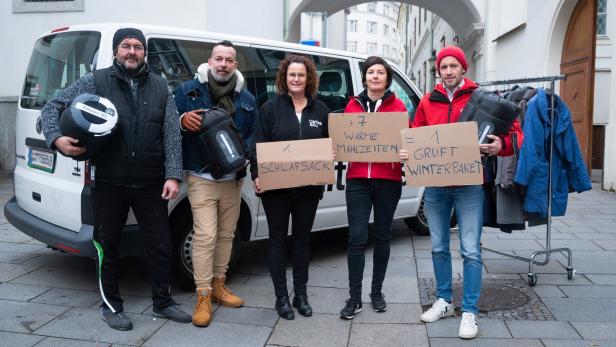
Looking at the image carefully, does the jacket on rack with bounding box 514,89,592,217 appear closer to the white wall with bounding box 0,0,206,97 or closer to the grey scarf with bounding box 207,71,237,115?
the grey scarf with bounding box 207,71,237,115

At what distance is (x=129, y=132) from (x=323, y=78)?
2.17 m

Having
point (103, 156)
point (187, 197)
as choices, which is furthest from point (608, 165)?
point (103, 156)

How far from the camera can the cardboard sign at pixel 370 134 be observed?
3.92 meters

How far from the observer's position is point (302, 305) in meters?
4.17

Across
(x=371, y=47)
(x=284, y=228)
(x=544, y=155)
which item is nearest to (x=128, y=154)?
(x=284, y=228)

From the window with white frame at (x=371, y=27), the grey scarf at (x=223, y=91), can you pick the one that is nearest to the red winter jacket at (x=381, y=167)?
the grey scarf at (x=223, y=91)

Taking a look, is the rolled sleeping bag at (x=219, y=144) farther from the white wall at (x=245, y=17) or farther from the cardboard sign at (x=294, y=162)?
the white wall at (x=245, y=17)

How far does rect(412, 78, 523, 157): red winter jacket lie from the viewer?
380 cm

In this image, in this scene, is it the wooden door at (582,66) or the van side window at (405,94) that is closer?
the van side window at (405,94)

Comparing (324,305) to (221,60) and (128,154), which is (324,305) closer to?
(128,154)

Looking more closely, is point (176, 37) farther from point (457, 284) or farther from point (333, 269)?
point (457, 284)

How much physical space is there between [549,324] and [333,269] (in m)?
2.01

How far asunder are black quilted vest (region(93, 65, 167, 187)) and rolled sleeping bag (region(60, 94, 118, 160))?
0.38 feet

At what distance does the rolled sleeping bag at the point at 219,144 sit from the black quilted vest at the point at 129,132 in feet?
1.00
